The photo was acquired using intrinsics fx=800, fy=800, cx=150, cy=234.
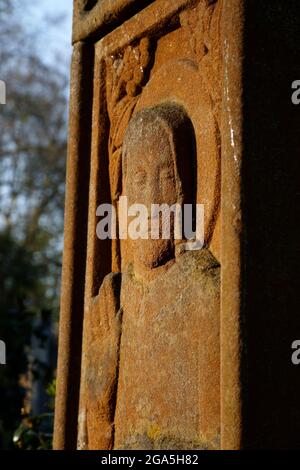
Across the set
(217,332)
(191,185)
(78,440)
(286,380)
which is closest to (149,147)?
(191,185)

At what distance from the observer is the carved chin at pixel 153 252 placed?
245cm

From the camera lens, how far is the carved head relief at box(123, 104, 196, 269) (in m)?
2.43

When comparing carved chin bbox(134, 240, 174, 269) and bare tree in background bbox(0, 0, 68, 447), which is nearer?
carved chin bbox(134, 240, 174, 269)

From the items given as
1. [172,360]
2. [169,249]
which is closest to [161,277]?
[169,249]

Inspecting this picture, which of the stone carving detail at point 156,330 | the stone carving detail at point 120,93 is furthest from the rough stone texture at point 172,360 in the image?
the stone carving detail at point 120,93

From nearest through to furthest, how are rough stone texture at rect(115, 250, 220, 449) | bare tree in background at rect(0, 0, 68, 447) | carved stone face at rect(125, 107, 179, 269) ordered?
rough stone texture at rect(115, 250, 220, 449) < carved stone face at rect(125, 107, 179, 269) < bare tree in background at rect(0, 0, 68, 447)

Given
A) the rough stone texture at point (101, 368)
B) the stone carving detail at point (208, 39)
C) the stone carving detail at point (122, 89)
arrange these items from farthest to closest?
the stone carving detail at point (122, 89) → the rough stone texture at point (101, 368) → the stone carving detail at point (208, 39)

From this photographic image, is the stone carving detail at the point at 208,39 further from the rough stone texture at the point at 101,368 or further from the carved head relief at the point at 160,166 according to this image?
the rough stone texture at the point at 101,368

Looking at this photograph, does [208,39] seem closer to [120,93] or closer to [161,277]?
[120,93]

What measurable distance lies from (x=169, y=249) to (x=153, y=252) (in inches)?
2.4

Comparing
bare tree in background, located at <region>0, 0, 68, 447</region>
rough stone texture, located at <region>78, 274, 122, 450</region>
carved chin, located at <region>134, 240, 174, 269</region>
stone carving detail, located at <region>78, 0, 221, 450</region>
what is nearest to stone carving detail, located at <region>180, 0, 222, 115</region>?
stone carving detail, located at <region>78, 0, 221, 450</region>

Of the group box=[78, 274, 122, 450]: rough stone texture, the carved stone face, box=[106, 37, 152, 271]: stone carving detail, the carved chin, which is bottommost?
box=[78, 274, 122, 450]: rough stone texture

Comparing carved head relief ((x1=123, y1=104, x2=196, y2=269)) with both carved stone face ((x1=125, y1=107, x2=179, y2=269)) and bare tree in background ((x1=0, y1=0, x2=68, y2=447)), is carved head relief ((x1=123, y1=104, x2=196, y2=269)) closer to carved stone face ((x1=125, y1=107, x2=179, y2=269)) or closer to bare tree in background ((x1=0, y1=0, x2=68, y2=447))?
carved stone face ((x1=125, y1=107, x2=179, y2=269))

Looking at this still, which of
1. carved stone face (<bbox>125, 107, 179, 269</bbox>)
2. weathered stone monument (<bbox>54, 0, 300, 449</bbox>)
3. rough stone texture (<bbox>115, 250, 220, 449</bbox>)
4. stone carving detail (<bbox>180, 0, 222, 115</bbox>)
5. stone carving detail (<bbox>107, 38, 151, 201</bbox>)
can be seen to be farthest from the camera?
stone carving detail (<bbox>107, 38, 151, 201</bbox>)
